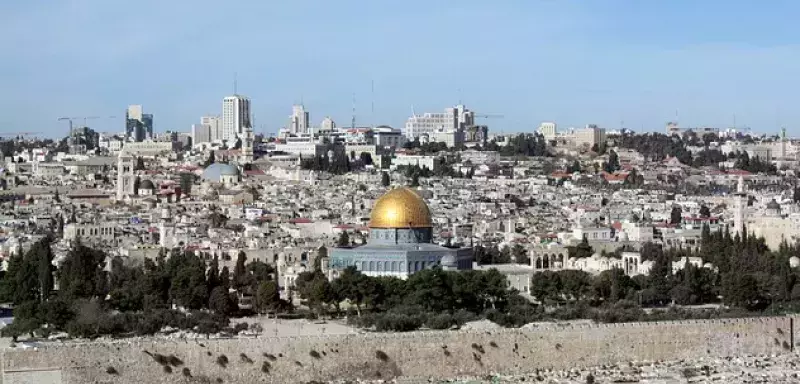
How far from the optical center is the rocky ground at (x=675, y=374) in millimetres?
35094

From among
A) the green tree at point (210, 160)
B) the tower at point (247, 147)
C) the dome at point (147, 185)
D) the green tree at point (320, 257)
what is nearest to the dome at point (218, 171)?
the dome at point (147, 185)

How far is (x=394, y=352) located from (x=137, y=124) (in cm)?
12318

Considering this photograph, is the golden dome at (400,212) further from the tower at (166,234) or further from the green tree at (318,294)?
the tower at (166,234)

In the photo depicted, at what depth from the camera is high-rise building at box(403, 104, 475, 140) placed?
152 metres

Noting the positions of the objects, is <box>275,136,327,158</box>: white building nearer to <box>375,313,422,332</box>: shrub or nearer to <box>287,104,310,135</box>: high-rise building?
<box>287,104,310,135</box>: high-rise building

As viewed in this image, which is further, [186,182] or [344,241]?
[186,182]

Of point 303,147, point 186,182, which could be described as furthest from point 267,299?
point 303,147

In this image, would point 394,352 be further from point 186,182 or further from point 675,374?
point 186,182

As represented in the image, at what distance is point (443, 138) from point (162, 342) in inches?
4054

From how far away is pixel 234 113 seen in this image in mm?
147250

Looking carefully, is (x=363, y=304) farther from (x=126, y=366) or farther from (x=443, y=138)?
(x=443, y=138)

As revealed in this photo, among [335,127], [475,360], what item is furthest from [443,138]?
[475,360]

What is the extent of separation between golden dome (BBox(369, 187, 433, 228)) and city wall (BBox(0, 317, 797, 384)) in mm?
12660

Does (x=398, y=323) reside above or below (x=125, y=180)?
below
